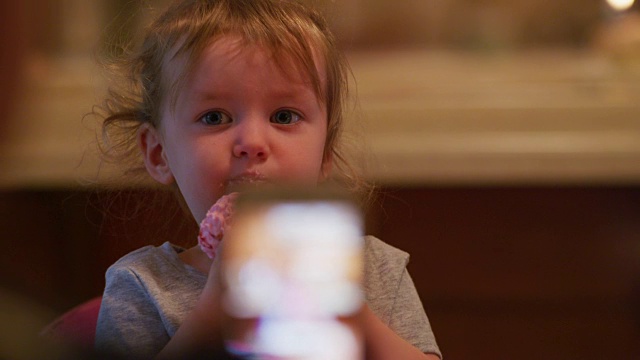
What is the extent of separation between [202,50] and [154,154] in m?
0.11

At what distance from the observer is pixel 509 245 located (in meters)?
1.58

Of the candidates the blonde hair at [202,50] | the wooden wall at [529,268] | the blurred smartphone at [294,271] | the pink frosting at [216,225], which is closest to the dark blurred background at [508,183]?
the wooden wall at [529,268]

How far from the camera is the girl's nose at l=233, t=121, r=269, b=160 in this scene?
1.72 feet

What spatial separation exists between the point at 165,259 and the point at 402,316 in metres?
0.16

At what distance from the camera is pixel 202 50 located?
560 millimetres

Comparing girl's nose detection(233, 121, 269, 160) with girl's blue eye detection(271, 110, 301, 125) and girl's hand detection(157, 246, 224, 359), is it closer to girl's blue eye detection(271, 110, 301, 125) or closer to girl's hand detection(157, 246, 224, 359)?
girl's blue eye detection(271, 110, 301, 125)

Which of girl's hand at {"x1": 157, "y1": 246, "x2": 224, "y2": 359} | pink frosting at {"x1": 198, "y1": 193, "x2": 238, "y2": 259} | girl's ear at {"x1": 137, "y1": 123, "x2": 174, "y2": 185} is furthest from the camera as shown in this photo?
girl's ear at {"x1": 137, "y1": 123, "x2": 174, "y2": 185}

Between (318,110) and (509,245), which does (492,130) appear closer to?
(509,245)

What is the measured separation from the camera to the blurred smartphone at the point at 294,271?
0.98 ft

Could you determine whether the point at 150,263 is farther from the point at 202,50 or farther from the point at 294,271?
the point at 294,271

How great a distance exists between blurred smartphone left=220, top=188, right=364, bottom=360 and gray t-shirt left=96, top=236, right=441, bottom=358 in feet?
0.63

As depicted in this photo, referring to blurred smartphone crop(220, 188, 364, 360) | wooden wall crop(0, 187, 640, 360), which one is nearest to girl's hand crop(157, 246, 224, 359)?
blurred smartphone crop(220, 188, 364, 360)

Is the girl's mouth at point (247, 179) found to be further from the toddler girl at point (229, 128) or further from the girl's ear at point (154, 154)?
the girl's ear at point (154, 154)

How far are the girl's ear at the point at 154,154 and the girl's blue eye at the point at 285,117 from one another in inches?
4.2
